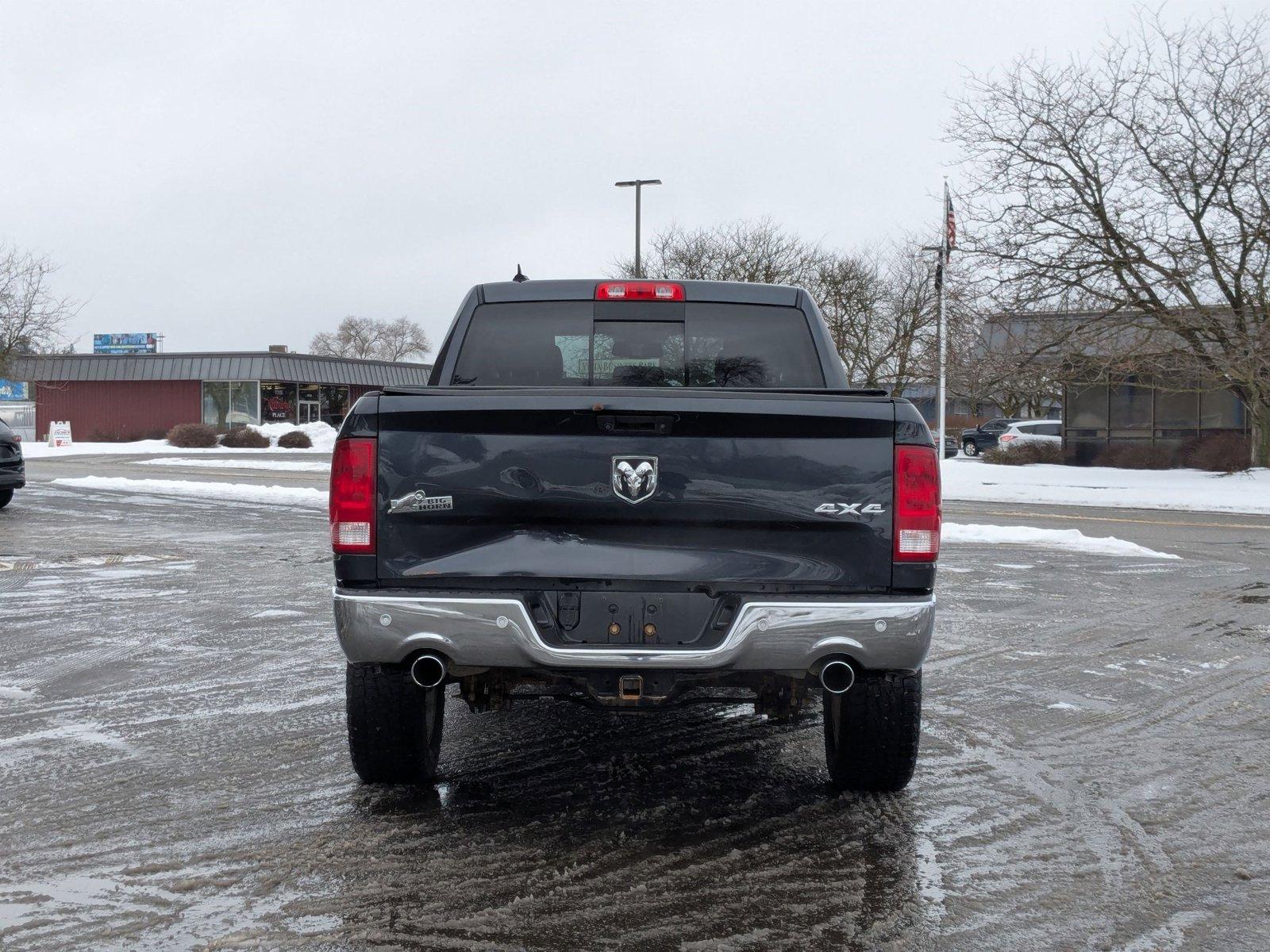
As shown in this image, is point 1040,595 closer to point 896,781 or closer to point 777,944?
point 896,781

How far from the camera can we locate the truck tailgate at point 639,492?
154 inches

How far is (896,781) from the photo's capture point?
4.51 metres

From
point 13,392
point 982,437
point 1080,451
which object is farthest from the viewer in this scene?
point 13,392

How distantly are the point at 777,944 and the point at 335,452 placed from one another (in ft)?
6.45

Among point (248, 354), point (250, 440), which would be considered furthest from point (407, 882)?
point (248, 354)

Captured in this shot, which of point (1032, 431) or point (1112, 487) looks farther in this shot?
point (1032, 431)

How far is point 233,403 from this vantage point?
61.5 metres

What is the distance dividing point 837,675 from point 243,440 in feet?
158

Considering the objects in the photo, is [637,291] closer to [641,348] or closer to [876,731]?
[641,348]

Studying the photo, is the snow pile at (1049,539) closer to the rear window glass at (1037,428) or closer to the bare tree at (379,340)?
the rear window glass at (1037,428)

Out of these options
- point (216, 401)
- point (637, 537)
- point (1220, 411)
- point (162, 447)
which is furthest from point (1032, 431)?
point (637, 537)

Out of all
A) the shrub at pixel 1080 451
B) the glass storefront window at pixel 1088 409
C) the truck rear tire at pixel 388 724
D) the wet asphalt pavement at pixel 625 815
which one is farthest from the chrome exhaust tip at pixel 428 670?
the glass storefront window at pixel 1088 409

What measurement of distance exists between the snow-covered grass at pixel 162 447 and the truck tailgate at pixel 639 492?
36890mm

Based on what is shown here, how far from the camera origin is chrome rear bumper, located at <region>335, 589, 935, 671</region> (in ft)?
12.6
